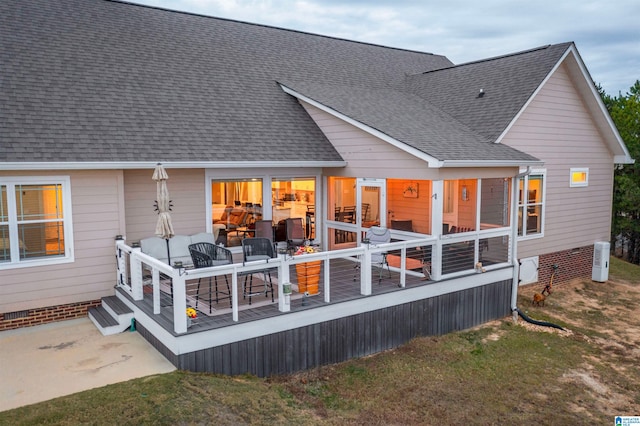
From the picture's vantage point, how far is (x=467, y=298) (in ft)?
34.6

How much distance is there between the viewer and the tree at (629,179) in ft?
66.7

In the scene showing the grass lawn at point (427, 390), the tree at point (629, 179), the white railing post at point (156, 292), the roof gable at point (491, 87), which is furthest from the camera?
the tree at point (629, 179)

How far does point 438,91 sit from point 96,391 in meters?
12.9

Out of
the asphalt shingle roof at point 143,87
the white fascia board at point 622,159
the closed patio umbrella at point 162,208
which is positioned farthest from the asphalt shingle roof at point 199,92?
the white fascia board at point 622,159

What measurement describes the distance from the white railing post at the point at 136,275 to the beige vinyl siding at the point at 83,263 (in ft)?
4.04

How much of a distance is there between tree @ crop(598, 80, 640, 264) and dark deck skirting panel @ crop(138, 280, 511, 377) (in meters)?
12.7

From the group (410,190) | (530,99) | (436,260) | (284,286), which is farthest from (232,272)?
(530,99)

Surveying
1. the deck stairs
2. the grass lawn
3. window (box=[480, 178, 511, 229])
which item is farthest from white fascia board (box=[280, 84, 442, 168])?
the deck stairs

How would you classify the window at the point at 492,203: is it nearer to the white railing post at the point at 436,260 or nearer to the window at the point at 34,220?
the white railing post at the point at 436,260

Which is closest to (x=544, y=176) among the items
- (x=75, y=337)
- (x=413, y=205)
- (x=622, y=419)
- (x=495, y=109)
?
(x=495, y=109)

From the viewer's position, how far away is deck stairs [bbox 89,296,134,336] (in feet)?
27.2

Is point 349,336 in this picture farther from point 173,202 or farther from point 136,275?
point 173,202

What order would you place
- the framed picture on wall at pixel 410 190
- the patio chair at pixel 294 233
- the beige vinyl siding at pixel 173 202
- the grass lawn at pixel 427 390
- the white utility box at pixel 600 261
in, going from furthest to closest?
the white utility box at pixel 600 261 → the framed picture on wall at pixel 410 190 → the patio chair at pixel 294 233 → the beige vinyl siding at pixel 173 202 → the grass lawn at pixel 427 390

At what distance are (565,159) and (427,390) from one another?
9909mm
